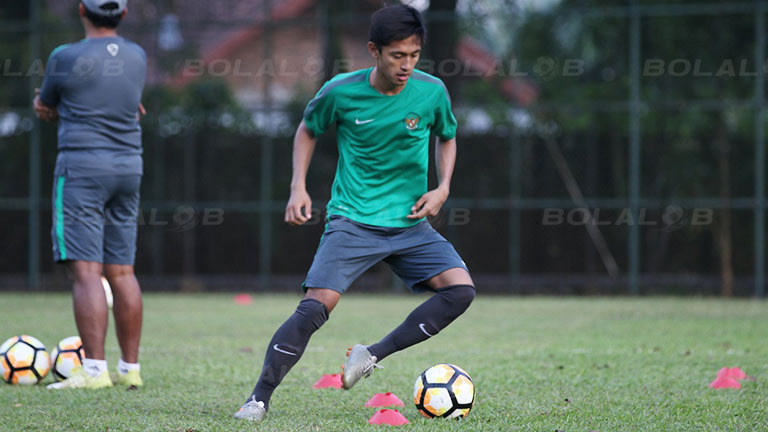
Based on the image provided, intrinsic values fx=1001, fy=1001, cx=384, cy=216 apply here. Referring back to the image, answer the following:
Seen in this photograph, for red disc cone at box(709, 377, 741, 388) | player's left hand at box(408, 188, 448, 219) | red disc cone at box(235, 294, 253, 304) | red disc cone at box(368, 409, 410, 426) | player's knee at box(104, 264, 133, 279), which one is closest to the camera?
red disc cone at box(368, 409, 410, 426)

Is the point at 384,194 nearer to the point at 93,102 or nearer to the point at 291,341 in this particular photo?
the point at 291,341

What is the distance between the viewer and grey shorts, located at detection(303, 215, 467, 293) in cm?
439

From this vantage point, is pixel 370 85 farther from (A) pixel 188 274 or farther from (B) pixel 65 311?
(A) pixel 188 274

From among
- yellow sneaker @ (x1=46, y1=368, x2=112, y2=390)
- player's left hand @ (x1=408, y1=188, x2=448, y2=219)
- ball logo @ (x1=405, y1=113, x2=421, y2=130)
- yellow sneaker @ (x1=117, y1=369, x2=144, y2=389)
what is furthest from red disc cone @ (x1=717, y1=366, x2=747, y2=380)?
yellow sneaker @ (x1=46, y1=368, x2=112, y2=390)

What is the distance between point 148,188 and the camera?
14.5 m

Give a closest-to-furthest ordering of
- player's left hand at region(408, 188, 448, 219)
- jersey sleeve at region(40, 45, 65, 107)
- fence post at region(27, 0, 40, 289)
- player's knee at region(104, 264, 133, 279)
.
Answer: player's left hand at region(408, 188, 448, 219) < jersey sleeve at region(40, 45, 65, 107) < player's knee at region(104, 264, 133, 279) < fence post at region(27, 0, 40, 289)

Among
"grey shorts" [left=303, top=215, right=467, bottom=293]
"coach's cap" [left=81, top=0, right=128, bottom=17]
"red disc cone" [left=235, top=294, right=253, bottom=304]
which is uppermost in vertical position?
"coach's cap" [left=81, top=0, right=128, bottom=17]

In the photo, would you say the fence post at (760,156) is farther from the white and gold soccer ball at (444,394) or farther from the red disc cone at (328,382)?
the white and gold soccer ball at (444,394)

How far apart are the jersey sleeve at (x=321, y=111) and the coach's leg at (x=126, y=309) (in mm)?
1560

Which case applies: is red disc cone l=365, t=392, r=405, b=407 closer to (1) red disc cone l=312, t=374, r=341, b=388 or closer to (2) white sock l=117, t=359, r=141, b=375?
(1) red disc cone l=312, t=374, r=341, b=388

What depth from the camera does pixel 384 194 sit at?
454 cm

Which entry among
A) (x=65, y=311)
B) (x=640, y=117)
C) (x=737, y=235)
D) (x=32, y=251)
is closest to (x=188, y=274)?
(x=32, y=251)

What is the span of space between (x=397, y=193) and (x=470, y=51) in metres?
16.9

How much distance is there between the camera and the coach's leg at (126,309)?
217 inches
